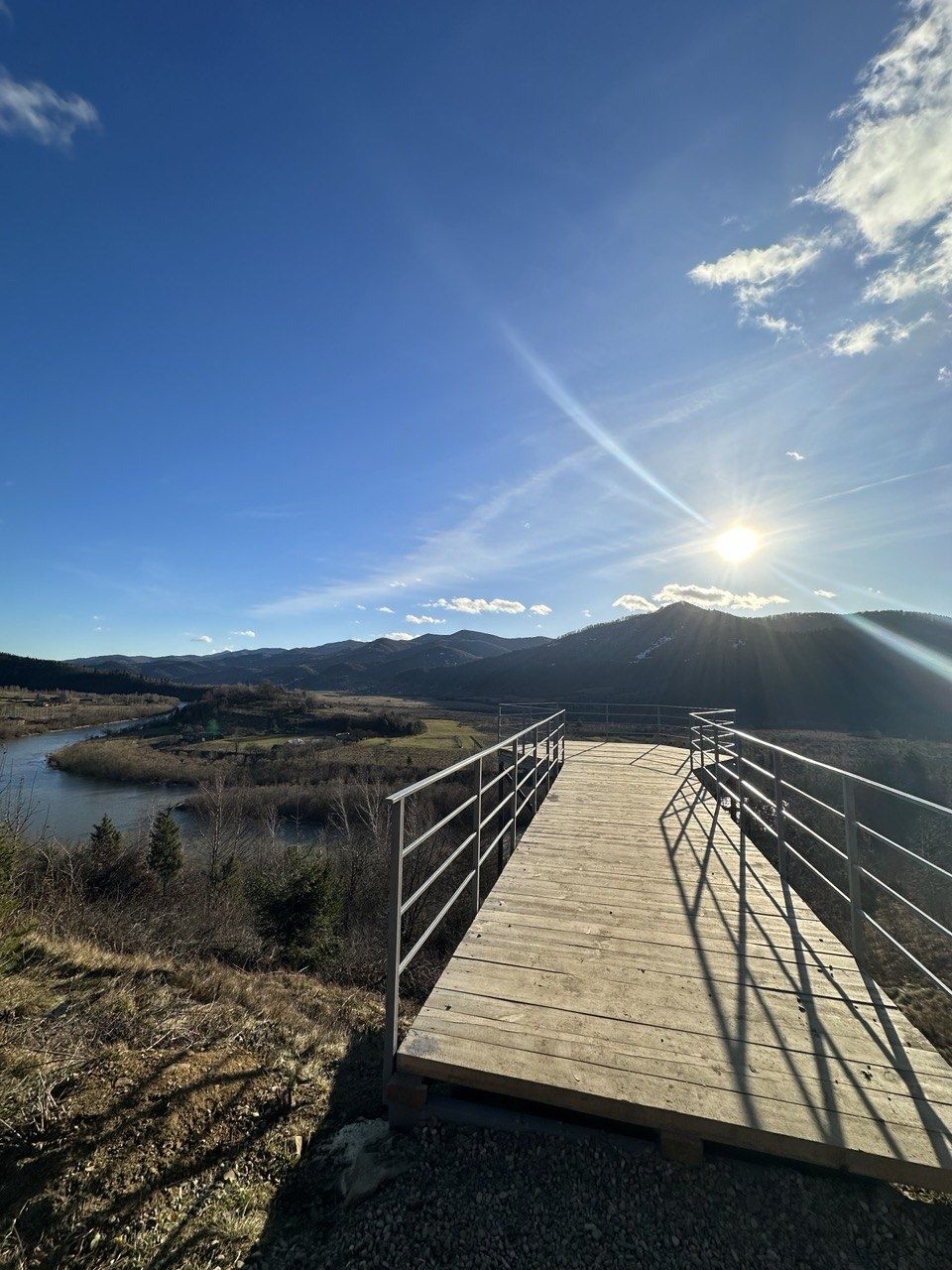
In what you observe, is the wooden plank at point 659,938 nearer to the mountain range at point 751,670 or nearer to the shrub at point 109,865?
the shrub at point 109,865

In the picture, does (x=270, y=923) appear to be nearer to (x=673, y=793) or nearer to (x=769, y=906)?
(x=673, y=793)

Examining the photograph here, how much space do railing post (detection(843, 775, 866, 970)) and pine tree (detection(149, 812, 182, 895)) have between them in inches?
883

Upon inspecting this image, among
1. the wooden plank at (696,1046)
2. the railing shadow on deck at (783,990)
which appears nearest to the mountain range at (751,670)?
the railing shadow on deck at (783,990)

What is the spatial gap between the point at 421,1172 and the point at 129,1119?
1.38 meters

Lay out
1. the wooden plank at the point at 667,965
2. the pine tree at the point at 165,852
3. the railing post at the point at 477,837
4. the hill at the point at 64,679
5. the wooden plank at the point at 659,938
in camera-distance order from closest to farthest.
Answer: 1. the wooden plank at the point at 667,965
2. the wooden plank at the point at 659,938
3. the railing post at the point at 477,837
4. the pine tree at the point at 165,852
5. the hill at the point at 64,679

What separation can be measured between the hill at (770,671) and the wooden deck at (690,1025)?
6601cm

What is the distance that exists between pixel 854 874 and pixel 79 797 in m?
49.9

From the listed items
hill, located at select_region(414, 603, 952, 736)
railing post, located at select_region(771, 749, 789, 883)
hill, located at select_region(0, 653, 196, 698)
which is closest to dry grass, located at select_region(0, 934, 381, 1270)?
railing post, located at select_region(771, 749, 789, 883)

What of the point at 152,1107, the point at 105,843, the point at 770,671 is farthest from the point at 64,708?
the point at 770,671

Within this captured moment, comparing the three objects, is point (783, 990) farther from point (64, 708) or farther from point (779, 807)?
point (64, 708)

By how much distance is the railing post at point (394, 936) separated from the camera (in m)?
2.31

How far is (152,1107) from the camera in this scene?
8.04ft

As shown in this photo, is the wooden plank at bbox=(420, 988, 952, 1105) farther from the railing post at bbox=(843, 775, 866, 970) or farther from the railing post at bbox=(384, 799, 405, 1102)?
the railing post at bbox=(843, 775, 866, 970)

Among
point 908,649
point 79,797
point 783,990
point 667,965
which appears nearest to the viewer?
point 783,990
